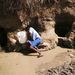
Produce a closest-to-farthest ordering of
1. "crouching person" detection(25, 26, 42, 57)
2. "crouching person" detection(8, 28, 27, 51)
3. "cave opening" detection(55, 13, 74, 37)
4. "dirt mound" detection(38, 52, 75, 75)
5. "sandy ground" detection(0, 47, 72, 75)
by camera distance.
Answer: "dirt mound" detection(38, 52, 75, 75) → "sandy ground" detection(0, 47, 72, 75) → "crouching person" detection(25, 26, 42, 57) → "crouching person" detection(8, 28, 27, 51) → "cave opening" detection(55, 13, 74, 37)

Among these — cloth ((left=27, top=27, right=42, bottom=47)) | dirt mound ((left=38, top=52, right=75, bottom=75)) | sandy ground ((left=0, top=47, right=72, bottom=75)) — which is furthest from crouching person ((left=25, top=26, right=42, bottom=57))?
dirt mound ((left=38, top=52, right=75, bottom=75))

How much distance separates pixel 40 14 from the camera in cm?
1008

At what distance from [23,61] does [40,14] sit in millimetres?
1943

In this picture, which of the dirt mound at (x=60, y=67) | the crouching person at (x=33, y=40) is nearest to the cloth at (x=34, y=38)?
the crouching person at (x=33, y=40)

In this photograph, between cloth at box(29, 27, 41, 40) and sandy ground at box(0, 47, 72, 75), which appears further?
cloth at box(29, 27, 41, 40)

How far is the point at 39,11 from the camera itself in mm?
10078

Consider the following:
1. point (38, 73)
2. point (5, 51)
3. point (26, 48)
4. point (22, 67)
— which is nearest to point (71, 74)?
point (38, 73)

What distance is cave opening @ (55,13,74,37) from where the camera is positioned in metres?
10.2

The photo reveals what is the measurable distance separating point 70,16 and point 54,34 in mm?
840

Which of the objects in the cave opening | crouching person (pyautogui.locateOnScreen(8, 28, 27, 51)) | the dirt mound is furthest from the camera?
the cave opening

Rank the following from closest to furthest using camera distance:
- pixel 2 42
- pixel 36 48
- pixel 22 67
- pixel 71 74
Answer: pixel 71 74 → pixel 22 67 → pixel 36 48 → pixel 2 42

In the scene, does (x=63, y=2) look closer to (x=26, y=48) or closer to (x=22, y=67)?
(x=26, y=48)

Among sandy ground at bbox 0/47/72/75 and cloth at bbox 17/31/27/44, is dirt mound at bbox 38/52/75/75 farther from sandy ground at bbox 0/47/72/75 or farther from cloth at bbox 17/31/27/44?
cloth at bbox 17/31/27/44

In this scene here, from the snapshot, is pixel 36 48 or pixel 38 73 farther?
pixel 36 48
